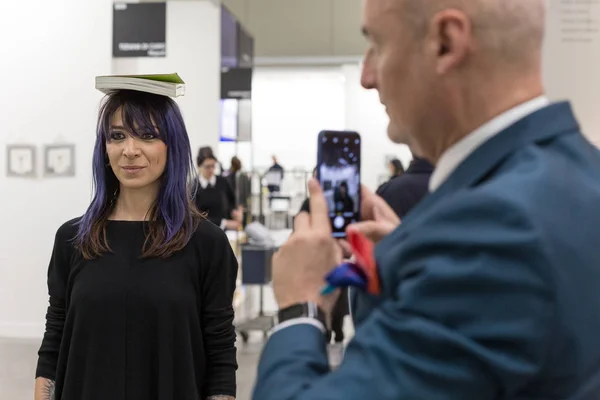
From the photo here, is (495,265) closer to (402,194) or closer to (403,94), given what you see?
(403,94)

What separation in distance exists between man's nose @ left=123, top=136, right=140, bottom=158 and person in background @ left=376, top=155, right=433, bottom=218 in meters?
1.01

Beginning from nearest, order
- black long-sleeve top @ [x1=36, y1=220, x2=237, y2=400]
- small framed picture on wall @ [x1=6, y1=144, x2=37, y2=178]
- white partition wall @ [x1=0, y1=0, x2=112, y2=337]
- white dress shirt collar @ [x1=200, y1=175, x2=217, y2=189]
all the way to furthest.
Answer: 1. black long-sleeve top @ [x1=36, y1=220, x2=237, y2=400]
2. white partition wall @ [x1=0, y1=0, x2=112, y2=337]
3. small framed picture on wall @ [x1=6, y1=144, x2=37, y2=178]
4. white dress shirt collar @ [x1=200, y1=175, x2=217, y2=189]

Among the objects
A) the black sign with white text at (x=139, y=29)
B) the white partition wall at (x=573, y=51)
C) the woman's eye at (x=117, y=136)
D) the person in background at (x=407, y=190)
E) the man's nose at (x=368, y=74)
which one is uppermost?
the black sign with white text at (x=139, y=29)

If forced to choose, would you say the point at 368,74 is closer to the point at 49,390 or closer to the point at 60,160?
the point at 49,390

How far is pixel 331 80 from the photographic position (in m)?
18.4

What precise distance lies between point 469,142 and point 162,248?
1.36 meters

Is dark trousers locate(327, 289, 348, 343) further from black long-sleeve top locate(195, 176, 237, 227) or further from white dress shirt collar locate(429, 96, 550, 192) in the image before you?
black long-sleeve top locate(195, 176, 237, 227)

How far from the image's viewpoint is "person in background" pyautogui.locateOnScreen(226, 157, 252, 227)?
7.98 metres

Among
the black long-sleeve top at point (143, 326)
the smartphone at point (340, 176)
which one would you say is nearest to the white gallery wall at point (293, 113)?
the black long-sleeve top at point (143, 326)

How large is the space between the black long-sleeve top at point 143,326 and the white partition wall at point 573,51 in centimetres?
186

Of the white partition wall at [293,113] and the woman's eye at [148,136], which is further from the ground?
the white partition wall at [293,113]

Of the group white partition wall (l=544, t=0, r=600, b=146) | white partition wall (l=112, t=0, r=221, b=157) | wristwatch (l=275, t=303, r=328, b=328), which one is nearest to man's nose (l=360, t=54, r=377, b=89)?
wristwatch (l=275, t=303, r=328, b=328)

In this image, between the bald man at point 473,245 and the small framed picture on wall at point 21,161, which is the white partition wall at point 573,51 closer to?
the bald man at point 473,245

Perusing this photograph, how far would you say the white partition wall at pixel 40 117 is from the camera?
629 centimetres
